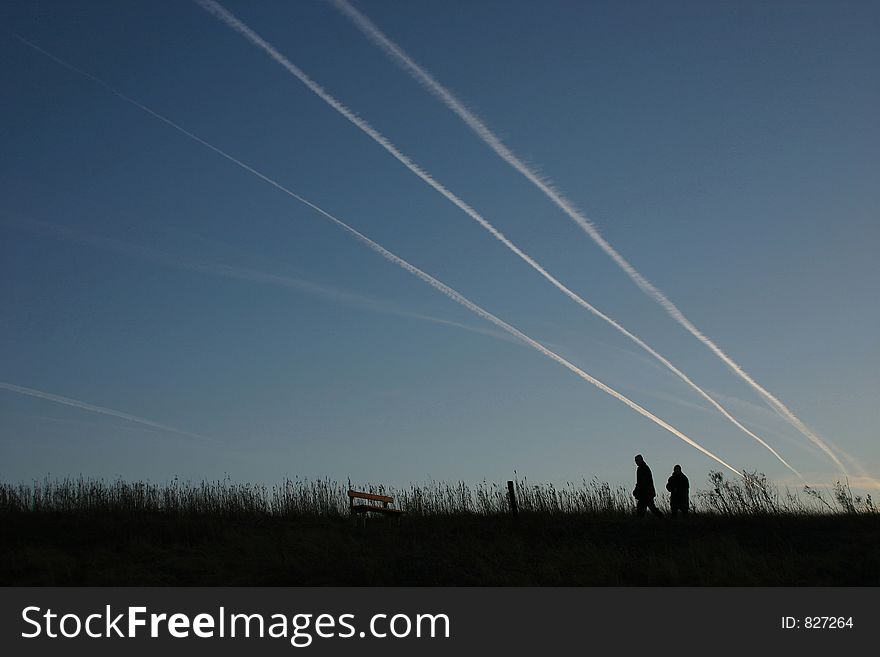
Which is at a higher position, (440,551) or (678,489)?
Answer: (678,489)

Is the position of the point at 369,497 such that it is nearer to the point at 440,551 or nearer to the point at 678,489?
the point at 440,551

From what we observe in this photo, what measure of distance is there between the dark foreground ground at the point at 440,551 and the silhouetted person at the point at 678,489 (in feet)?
3.52

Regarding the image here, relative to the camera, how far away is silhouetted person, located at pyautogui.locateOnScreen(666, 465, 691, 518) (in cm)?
1970

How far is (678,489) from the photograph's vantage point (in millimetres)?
19812

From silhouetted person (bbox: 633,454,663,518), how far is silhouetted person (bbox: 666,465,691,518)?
0.45 metres

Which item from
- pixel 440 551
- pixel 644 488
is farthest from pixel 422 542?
pixel 644 488

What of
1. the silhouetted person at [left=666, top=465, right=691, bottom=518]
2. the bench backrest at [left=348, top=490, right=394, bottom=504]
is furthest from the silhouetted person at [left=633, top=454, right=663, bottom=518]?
the bench backrest at [left=348, top=490, right=394, bottom=504]

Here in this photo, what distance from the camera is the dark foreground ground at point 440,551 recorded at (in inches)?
542

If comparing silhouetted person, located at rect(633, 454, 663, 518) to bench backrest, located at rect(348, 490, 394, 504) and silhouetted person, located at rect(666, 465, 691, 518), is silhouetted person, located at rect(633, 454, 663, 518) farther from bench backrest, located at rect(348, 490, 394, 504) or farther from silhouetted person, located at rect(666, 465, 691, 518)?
bench backrest, located at rect(348, 490, 394, 504)

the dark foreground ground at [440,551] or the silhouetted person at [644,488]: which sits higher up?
the silhouetted person at [644,488]

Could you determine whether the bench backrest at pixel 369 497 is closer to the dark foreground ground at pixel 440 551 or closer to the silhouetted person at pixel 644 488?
the dark foreground ground at pixel 440 551

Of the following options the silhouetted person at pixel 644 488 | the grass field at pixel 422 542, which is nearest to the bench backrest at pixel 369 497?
the grass field at pixel 422 542

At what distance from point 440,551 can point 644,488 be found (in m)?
6.79
